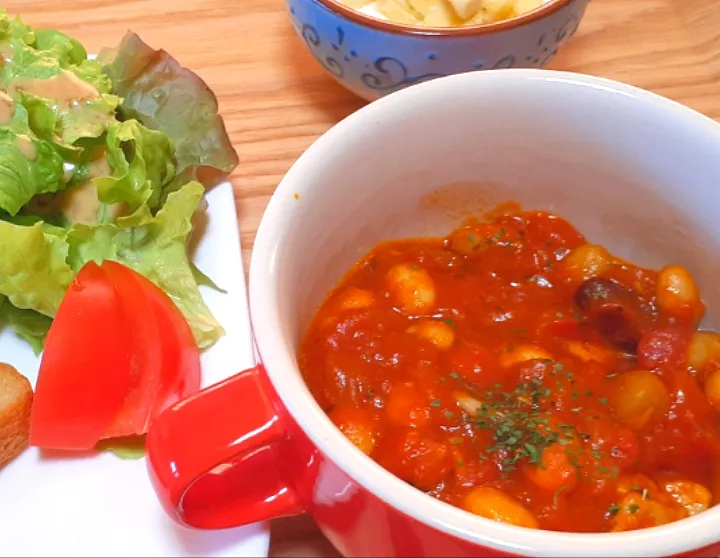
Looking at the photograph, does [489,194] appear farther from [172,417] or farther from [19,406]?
[19,406]

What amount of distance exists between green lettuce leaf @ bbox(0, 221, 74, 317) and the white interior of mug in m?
0.48

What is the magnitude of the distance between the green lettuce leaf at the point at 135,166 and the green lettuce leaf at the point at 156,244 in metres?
0.04

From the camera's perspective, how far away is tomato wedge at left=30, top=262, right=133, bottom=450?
1016 millimetres

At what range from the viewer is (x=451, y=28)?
1177mm

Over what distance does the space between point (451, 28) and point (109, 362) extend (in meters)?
0.67

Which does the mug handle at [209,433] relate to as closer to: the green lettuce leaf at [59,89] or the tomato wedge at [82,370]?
the tomato wedge at [82,370]

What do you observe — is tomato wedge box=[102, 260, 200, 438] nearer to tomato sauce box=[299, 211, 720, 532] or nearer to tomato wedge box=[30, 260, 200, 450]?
tomato wedge box=[30, 260, 200, 450]

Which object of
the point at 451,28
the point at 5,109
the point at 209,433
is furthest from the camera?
the point at 5,109

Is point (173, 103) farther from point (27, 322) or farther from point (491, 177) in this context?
point (491, 177)

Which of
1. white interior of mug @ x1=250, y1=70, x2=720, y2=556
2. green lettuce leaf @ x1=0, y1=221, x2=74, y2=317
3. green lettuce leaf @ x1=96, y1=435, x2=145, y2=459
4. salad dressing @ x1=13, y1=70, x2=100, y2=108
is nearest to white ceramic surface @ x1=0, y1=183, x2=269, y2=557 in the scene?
green lettuce leaf @ x1=96, y1=435, x2=145, y2=459

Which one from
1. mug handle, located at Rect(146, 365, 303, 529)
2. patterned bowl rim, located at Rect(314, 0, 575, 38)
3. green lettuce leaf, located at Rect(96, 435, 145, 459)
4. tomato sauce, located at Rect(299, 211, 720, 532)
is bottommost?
green lettuce leaf, located at Rect(96, 435, 145, 459)

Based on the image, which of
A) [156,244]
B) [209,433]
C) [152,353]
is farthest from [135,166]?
[209,433]

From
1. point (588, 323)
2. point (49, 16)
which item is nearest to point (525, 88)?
point (588, 323)

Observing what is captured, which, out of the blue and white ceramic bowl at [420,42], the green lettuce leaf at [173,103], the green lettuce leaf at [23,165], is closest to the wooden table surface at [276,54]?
the green lettuce leaf at [173,103]
